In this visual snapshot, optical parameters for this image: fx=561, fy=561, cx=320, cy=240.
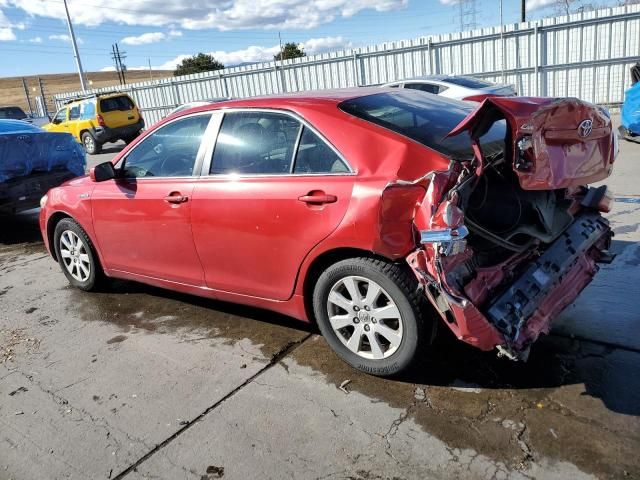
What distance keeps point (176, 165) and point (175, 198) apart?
0.30m

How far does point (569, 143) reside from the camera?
3008 mm

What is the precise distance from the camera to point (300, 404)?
3201 millimetres

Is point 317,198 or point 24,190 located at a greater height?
point 317,198

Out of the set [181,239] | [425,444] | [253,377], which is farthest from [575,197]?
[181,239]

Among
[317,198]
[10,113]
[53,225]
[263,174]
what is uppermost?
[10,113]

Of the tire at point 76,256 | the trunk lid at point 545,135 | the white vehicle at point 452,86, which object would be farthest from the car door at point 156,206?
the white vehicle at point 452,86

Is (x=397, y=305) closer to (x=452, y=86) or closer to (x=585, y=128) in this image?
(x=585, y=128)

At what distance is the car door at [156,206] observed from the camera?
408cm

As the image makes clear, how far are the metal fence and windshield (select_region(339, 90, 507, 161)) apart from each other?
14.1 meters

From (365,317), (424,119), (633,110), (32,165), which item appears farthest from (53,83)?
(365,317)

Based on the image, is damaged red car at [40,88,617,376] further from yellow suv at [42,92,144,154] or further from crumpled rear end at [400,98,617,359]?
yellow suv at [42,92,144,154]

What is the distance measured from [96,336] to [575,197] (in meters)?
3.67

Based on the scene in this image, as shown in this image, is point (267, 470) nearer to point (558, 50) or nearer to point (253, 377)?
point (253, 377)

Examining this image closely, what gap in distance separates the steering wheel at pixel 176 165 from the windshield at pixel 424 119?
1.27 m
